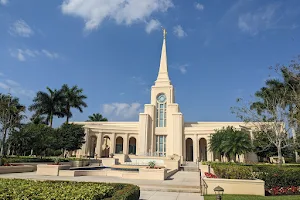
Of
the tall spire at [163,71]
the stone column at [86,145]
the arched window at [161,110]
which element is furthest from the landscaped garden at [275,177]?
the tall spire at [163,71]

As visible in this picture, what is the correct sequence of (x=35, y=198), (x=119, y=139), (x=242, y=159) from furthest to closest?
(x=119, y=139)
(x=242, y=159)
(x=35, y=198)

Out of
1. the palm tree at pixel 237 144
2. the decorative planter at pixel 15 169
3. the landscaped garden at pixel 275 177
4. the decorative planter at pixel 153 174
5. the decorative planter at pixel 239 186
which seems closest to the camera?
the decorative planter at pixel 239 186

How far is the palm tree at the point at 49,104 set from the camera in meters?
39.5

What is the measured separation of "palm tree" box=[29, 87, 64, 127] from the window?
18.5 meters

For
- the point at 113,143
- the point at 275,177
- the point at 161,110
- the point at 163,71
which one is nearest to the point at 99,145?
the point at 113,143

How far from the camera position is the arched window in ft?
146

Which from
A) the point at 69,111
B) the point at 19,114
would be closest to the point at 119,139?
the point at 69,111

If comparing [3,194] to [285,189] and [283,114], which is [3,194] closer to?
[285,189]

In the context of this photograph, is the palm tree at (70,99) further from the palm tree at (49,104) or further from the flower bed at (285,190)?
the flower bed at (285,190)

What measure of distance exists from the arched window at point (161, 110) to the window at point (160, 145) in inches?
93.3

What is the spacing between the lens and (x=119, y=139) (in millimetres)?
50344

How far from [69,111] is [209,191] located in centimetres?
3500

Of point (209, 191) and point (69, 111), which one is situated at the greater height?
point (69, 111)

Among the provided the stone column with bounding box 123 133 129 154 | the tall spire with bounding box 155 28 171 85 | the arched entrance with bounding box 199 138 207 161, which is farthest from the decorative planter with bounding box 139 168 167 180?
the tall spire with bounding box 155 28 171 85
